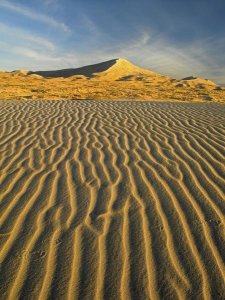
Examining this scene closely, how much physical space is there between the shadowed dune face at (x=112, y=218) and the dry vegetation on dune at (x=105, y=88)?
1201 centimetres

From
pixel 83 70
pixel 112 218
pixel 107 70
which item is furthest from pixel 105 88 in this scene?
pixel 83 70

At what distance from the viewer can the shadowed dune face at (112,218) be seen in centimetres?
259

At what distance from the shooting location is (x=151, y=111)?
10.7 metres

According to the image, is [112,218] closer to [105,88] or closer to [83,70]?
[105,88]

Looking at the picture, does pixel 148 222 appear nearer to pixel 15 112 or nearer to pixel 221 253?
pixel 221 253

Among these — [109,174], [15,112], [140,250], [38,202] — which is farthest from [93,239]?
[15,112]

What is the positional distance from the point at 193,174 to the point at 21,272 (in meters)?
2.78

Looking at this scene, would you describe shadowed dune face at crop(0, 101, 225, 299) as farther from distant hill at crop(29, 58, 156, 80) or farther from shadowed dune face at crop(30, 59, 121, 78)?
shadowed dune face at crop(30, 59, 121, 78)

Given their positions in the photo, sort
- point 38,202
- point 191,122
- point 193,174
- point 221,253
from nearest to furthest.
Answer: point 221,253, point 38,202, point 193,174, point 191,122

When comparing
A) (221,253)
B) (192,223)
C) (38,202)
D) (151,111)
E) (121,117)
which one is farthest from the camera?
(151,111)

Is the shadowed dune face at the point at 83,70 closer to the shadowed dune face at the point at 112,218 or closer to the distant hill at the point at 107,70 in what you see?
the distant hill at the point at 107,70

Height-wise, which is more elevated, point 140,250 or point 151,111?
point 140,250

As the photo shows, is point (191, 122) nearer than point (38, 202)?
No

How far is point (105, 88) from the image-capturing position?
26.1 meters
